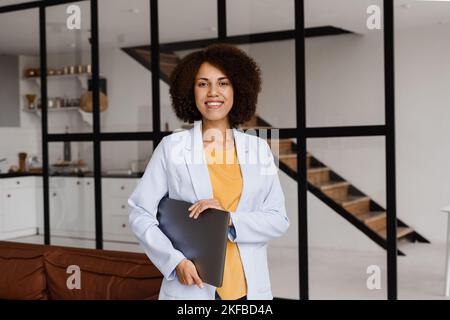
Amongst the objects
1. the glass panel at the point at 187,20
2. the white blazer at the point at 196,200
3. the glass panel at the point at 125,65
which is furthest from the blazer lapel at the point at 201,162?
the glass panel at the point at 125,65

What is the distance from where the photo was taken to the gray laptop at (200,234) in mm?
1285

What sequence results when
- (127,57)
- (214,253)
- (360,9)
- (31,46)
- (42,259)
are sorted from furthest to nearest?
(31,46) → (127,57) → (360,9) → (42,259) → (214,253)

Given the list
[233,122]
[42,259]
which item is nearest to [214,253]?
[233,122]

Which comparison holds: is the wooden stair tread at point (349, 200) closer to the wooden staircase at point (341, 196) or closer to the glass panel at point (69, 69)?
the wooden staircase at point (341, 196)

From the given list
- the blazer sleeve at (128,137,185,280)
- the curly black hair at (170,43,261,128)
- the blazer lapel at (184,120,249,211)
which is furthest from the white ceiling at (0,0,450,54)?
the blazer sleeve at (128,137,185,280)

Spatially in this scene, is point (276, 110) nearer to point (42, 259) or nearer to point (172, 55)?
point (172, 55)

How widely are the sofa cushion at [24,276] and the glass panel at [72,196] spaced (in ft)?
5.07

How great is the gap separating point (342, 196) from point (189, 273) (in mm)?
1970

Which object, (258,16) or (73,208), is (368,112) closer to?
(258,16)

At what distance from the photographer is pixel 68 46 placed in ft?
13.2

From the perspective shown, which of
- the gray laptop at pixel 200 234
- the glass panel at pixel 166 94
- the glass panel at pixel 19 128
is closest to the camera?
the gray laptop at pixel 200 234

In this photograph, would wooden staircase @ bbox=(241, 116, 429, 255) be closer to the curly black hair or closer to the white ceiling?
the white ceiling

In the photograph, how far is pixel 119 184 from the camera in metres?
3.82
